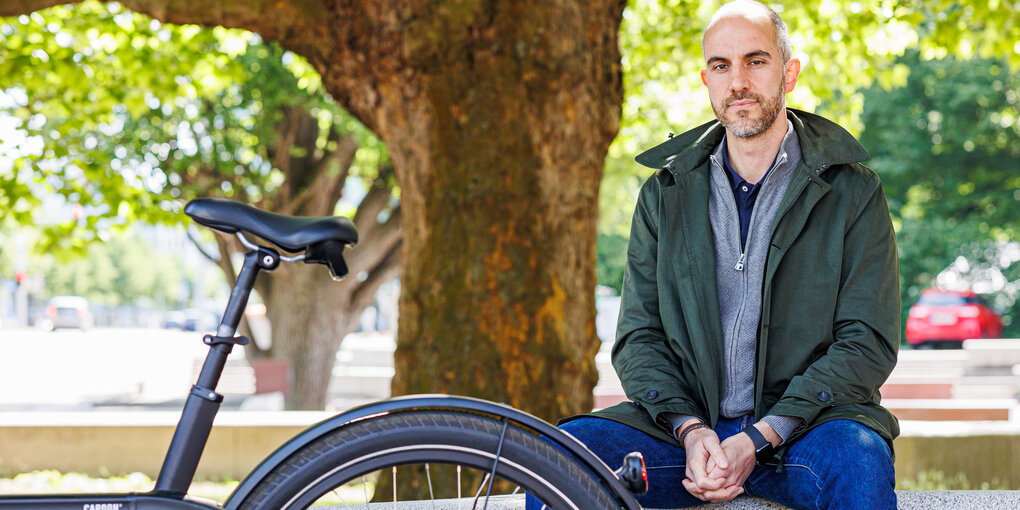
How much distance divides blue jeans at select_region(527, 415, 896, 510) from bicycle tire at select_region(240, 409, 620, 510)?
6.6 inches

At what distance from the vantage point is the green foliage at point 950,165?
23.0 m

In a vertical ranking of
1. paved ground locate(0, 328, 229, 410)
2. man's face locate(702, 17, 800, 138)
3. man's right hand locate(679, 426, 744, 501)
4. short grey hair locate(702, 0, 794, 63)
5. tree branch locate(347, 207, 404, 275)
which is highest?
tree branch locate(347, 207, 404, 275)

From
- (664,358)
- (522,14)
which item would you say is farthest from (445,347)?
(664,358)

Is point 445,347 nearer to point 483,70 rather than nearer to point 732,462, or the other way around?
point 483,70

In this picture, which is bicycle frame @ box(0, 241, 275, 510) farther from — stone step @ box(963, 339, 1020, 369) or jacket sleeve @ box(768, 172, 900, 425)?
stone step @ box(963, 339, 1020, 369)

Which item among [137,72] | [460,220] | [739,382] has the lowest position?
[739,382]

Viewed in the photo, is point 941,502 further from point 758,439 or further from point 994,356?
point 994,356

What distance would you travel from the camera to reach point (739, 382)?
2.54 m

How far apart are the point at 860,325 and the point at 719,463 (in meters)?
0.52

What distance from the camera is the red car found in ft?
74.4

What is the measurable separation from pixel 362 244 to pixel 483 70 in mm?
8206

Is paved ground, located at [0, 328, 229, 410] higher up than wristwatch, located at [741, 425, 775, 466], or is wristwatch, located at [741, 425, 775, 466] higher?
wristwatch, located at [741, 425, 775, 466]

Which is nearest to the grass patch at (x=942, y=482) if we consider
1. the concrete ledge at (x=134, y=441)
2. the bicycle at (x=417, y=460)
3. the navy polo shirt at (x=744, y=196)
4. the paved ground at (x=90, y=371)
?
the concrete ledge at (x=134, y=441)

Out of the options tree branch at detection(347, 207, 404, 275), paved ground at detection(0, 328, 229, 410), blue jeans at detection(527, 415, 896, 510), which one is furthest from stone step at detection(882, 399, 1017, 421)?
paved ground at detection(0, 328, 229, 410)
